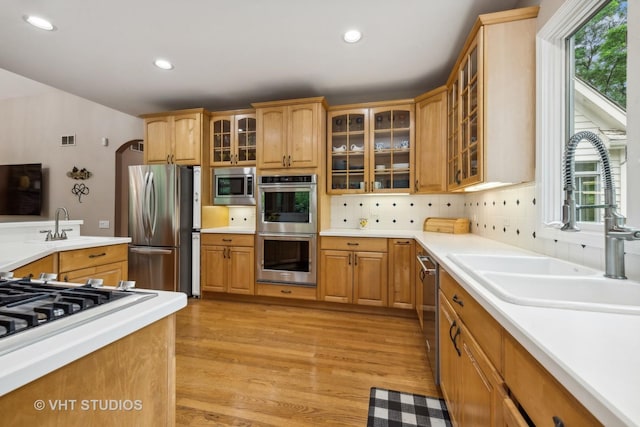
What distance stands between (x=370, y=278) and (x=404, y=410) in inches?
56.4

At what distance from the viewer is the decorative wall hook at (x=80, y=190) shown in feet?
15.0

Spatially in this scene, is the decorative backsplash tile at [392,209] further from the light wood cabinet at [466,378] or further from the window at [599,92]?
the light wood cabinet at [466,378]

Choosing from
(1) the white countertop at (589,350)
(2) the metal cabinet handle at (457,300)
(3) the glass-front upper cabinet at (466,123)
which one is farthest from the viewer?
(3) the glass-front upper cabinet at (466,123)

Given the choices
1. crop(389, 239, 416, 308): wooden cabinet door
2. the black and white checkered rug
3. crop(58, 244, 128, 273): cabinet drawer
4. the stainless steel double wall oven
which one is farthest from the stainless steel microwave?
the black and white checkered rug

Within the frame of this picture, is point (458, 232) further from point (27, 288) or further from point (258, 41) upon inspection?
point (27, 288)

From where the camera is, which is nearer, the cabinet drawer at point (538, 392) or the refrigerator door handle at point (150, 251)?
the cabinet drawer at point (538, 392)

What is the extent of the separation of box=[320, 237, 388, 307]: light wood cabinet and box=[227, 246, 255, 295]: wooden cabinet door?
2.74 feet

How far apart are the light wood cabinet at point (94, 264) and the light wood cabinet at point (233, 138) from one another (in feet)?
5.12

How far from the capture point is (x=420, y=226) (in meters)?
3.36

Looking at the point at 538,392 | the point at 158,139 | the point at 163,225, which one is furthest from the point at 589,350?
the point at 158,139

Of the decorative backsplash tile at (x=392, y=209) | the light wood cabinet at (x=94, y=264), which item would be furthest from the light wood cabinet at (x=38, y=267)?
the decorative backsplash tile at (x=392, y=209)

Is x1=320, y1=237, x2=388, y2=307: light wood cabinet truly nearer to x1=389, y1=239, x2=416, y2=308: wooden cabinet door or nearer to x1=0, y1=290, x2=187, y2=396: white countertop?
x1=389, y1=239, x2=416, y2=308: wooden cabinet door

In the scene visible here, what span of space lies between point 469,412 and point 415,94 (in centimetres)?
316

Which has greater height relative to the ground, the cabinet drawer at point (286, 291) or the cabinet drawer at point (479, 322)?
the cabinet drawer at point (479, 322)
